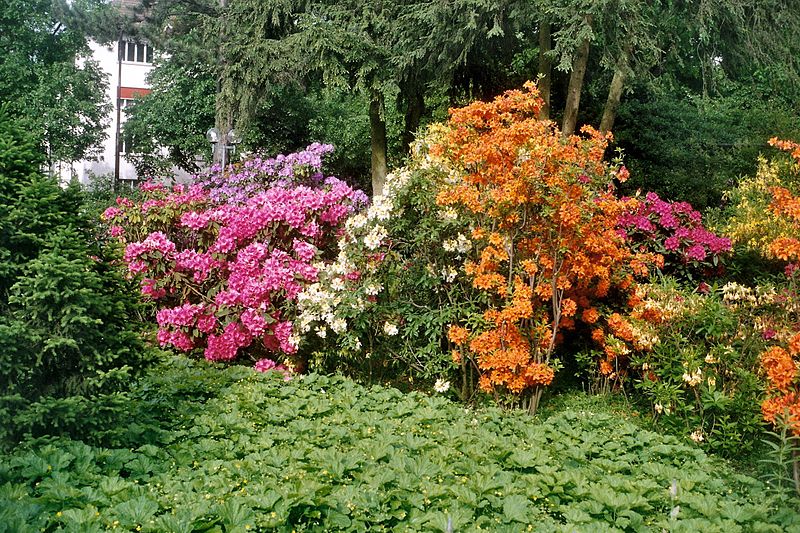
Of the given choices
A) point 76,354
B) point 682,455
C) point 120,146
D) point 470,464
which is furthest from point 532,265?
point 120,146

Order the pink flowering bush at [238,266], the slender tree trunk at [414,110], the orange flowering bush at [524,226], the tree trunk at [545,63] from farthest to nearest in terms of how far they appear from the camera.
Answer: the slender tree trunk at [414,110] → the tree trunk at [545,63] → the pink flowering bush at [238,266] → the orange flowering bush at [524,226]

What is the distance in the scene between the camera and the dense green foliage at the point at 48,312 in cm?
343

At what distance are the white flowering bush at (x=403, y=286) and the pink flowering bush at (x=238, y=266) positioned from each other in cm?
37

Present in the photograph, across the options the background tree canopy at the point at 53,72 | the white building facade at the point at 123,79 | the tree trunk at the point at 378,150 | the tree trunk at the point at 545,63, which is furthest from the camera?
the white building facade at the point at 123,79

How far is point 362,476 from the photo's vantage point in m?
3.33

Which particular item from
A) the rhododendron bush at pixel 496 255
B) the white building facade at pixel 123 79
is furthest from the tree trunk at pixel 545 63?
the white building facade at pixel 123 79

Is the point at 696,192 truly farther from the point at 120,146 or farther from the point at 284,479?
the point at 120,146

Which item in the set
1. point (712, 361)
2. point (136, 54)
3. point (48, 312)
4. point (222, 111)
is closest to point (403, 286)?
point (712, 361)

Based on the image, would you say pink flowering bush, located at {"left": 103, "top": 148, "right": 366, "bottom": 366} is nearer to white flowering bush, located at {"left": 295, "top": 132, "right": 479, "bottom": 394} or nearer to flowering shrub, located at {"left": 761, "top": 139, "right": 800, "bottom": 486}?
white flowering bush, located at {"left": 295, "top": 132, "right": 479, "bottom": 394}

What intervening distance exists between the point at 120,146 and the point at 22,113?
9.25 m

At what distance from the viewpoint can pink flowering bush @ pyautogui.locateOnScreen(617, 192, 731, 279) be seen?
21.2ft

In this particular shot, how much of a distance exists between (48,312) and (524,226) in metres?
3.20

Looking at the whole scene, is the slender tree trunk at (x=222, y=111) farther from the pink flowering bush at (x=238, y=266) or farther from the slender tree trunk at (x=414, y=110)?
the pink flowering bush at (x=238, y=266)

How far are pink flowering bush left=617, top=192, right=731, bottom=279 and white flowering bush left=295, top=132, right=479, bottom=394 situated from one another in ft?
5.41
